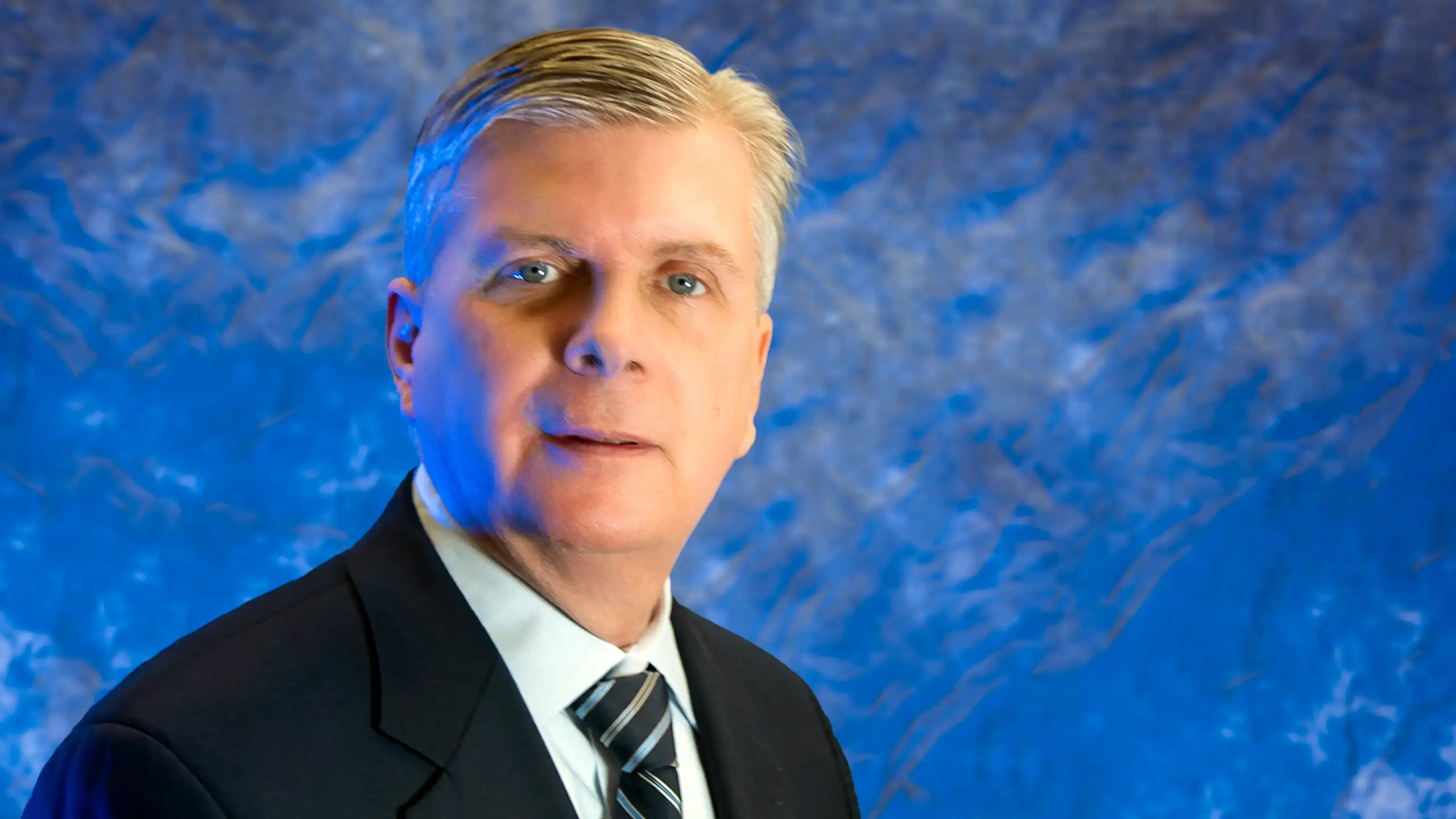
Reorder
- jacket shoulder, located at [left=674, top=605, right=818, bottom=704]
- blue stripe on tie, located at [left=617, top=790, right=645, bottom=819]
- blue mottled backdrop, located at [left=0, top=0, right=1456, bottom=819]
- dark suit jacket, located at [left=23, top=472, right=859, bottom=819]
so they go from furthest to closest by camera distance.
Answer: blue mottled backdrop, located at [left=0, top=0, right=1456, bottom=819]
jacket shoulder, located at [left=674, top=605, right=818, bottom=704]
blue stripe on tie, located at [left=617, top=790, right=645, bottom=819]
dark suit jacket, located at [left=23, top=472, right=859, bottom=819]

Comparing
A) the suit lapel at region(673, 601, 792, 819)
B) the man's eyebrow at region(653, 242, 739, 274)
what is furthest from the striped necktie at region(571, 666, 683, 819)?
the man's eyebrow at region(653, 242, 739, 274)

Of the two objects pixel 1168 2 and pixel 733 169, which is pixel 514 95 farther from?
pixel 1168 2

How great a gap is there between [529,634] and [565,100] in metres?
0.56

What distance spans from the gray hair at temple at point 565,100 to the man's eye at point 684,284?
139 millimetres

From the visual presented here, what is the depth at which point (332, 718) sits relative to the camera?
54.4 inches

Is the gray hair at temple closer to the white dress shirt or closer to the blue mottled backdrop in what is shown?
the white dress shirt

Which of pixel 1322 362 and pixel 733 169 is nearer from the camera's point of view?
pixel 733 169

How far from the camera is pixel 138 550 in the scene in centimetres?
240

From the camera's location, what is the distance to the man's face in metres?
1.44

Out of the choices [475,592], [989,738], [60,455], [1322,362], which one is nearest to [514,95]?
[475,592]

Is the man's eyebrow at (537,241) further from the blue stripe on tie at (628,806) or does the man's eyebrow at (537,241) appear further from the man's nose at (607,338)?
the blue stripe on tie at (628,806)

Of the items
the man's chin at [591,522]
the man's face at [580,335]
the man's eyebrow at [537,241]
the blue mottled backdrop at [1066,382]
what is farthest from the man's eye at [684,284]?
the blue mottled backdrop at [1066,382]

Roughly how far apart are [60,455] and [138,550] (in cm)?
20

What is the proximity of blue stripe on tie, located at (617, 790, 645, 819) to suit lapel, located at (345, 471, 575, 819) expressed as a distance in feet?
0.25
